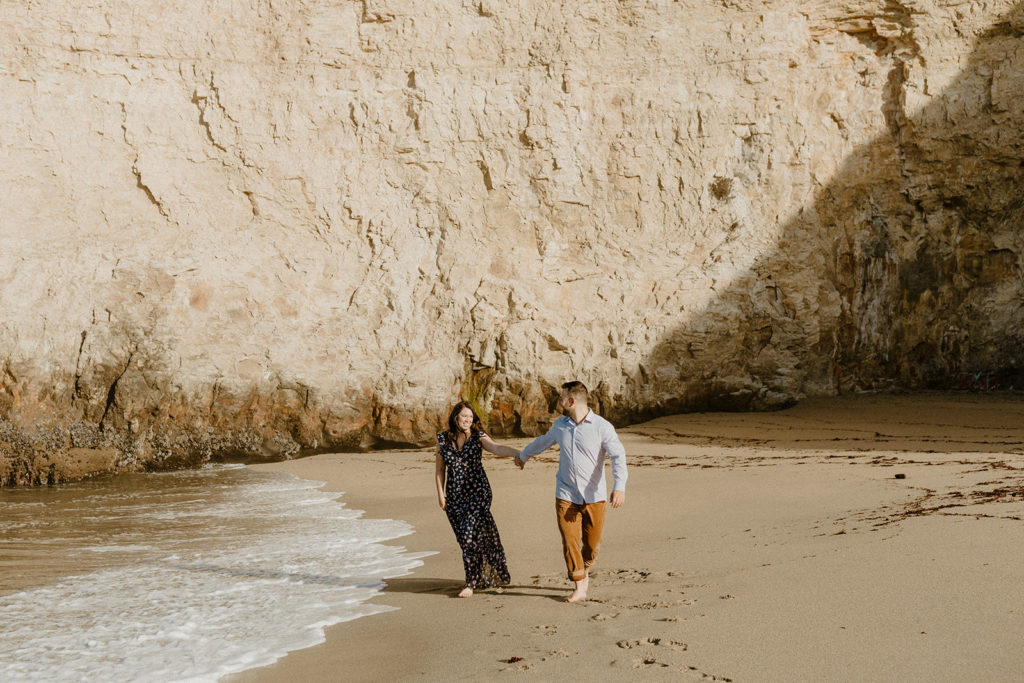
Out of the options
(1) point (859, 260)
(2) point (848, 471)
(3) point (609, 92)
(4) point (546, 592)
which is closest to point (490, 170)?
(3) point (609, 92)

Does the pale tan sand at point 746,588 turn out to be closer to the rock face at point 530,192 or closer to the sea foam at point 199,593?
the sea foam at point 199,593

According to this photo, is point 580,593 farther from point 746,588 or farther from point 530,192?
point 530,192

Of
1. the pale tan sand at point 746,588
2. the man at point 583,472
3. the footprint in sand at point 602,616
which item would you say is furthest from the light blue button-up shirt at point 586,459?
the footprint in sand at point 602,616

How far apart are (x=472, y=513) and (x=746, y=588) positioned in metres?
1.77

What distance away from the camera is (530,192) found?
15078mm

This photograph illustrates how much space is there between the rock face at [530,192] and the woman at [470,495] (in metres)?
7.92

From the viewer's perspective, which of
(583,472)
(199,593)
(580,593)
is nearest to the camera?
(580,593)

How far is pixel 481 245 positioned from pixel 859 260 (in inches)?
246

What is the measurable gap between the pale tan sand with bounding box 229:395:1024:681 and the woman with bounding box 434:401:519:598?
225 mm

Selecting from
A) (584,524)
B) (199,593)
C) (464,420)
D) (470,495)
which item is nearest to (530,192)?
(464,420)

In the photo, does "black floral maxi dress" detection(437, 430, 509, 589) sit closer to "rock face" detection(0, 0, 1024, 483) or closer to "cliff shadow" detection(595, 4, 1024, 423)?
"rock face" detection(0, 0, 1024, 483)

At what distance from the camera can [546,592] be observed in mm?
5375

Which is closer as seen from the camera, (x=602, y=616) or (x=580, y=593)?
(x=602, y=616)

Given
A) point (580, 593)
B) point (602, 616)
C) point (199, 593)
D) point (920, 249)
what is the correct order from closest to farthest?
1. point (602, 616)
2. point (580, 593)
3. point (199, 593)
4. point (920, 249)
